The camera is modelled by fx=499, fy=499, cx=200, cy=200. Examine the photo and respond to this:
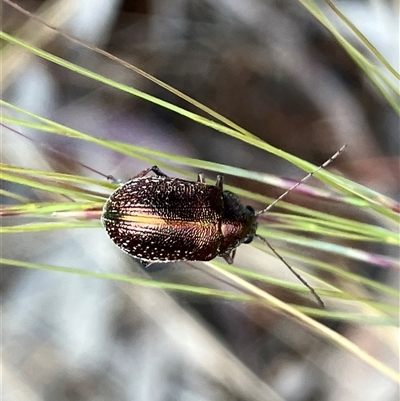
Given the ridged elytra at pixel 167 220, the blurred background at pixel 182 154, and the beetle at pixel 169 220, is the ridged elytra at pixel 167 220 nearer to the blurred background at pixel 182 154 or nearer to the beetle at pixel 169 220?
the beetle at pixel 169 220

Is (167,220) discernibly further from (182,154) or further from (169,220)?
(182,154)

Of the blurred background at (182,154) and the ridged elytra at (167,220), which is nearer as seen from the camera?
the ridged elytra at (167,220)

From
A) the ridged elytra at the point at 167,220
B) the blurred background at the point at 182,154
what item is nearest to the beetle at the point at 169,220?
the ridged elytra at the point at 167,220

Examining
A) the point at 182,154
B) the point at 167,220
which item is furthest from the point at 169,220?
the point at 182,154

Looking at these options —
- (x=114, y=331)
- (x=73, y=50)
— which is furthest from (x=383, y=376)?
(x=73, y=50)

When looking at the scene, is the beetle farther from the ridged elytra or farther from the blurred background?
the blurred background

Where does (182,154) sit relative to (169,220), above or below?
above

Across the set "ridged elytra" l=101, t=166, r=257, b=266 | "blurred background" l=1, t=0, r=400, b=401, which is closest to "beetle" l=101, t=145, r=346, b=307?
"ridged elytra" l=101, t=166, r=257, b=266
